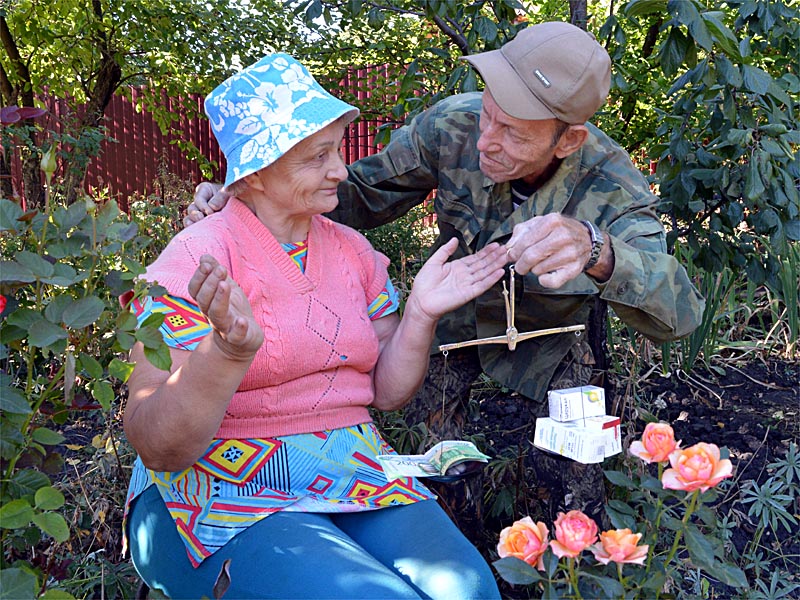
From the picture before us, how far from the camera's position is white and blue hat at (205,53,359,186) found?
2.08 metres

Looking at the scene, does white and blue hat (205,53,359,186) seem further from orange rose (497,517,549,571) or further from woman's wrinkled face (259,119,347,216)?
orange rose (497,517,549,571)

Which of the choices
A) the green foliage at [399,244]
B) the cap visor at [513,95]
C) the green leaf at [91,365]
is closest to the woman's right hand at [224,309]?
the green leaf at [91,365]

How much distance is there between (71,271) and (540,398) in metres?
1.74

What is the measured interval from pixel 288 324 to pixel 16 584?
92 centimetres

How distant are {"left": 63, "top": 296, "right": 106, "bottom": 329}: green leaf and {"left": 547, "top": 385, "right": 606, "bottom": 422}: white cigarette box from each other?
1.02 metres

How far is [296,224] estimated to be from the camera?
2258 mm

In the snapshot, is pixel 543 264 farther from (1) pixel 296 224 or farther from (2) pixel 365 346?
(1) pixel 296 224

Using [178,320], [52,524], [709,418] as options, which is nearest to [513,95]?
[178,320]

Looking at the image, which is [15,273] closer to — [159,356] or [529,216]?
[159,356]

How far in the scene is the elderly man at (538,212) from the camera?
2.24m

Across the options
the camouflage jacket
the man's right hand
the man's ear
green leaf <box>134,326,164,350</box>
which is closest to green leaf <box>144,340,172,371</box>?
green leaf <box>134,326,164,350</box>

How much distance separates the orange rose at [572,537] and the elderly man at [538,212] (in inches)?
30.3

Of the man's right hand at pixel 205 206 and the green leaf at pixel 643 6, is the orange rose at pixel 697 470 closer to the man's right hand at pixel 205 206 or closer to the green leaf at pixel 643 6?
the man's right hand at pixel 205 206

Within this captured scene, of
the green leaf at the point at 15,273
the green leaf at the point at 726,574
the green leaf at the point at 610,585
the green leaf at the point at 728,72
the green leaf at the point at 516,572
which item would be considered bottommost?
the green leaf at the point at 726,574
